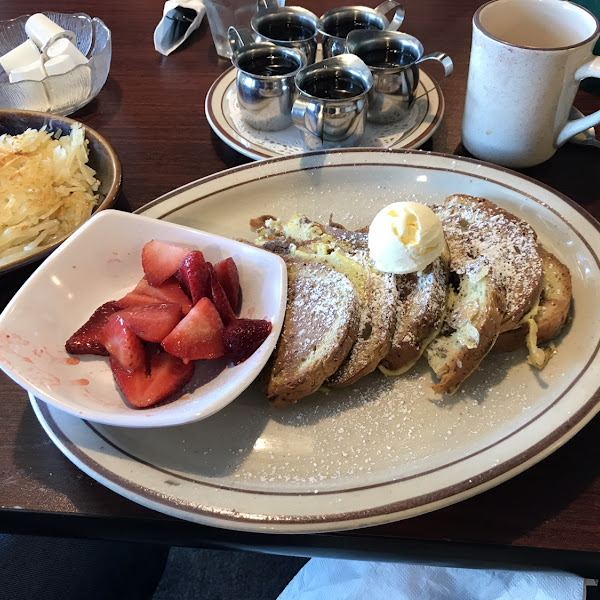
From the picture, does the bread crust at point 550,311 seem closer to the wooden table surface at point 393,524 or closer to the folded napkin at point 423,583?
the wooden table surface at point 393,524

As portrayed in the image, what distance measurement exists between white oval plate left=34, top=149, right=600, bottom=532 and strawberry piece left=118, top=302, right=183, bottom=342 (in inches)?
7.6

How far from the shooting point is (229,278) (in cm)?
123

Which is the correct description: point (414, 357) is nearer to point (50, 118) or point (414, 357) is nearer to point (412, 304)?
point (412, 304)

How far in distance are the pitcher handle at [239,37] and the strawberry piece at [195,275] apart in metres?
1.16

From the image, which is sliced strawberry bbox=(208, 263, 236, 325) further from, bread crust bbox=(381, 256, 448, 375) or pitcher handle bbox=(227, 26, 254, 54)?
pitcher handle bbox=(227, 26, 254, 54)

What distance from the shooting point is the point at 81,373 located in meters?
1.13

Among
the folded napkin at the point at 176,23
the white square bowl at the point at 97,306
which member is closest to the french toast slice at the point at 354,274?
the white square bowl at the point at 97,306

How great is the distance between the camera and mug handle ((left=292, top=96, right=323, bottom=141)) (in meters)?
1.59

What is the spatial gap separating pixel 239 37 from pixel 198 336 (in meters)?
1.39

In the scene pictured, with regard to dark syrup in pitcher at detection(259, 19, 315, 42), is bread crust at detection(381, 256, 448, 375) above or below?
below

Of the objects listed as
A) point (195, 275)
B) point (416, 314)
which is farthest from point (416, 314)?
point (195, 275)

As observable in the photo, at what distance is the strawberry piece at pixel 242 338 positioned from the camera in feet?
3.66

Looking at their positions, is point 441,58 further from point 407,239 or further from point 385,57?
point 407,239

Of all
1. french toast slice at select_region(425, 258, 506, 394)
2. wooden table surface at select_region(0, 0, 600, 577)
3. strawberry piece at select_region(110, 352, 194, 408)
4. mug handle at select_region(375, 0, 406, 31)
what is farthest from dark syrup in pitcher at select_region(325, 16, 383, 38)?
strawberry piece at select_region(110, 352, 194, 408)
